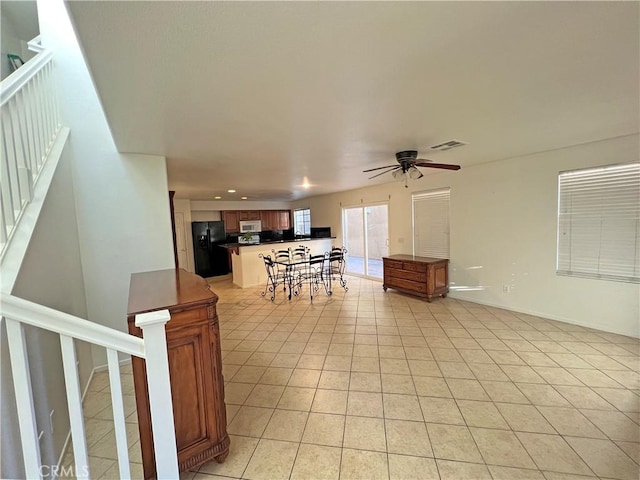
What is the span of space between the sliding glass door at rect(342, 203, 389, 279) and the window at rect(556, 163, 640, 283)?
3288 millimetres

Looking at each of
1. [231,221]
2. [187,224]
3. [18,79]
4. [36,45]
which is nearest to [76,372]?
[18,79]

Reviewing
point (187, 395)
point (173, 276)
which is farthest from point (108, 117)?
point (187, 395)

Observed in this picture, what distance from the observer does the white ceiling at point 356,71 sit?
115 centimetres

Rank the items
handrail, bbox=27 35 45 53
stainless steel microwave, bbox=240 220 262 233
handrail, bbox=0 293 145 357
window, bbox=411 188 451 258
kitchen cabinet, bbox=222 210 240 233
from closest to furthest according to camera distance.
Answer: handrail, bbox=0 293 145 357, handrail, bbox=27 35 45 53, window, bbox=411 188 451 258, kitchen cabinet, bbox=222 210 240 233, stainless steel microwave, bbox=240 220 262 233

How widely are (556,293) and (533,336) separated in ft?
2.95

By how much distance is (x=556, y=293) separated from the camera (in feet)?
12.2

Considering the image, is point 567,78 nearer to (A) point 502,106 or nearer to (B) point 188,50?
(A) point 502,106

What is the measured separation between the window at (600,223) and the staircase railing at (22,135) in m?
5.45

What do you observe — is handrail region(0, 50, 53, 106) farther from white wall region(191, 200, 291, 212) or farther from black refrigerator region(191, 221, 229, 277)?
white wall region(191, 200, 291, 212)

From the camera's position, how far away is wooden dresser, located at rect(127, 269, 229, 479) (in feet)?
4.77

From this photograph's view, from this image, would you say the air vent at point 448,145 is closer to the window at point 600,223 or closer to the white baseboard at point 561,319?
the window at point 600,223

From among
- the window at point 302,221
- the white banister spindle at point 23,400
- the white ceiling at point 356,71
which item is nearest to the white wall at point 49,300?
the white banister spindle at point 23,400

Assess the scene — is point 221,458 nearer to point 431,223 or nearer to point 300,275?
point 300,275

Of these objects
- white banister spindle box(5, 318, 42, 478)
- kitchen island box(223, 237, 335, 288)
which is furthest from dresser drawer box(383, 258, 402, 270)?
white banister spindle box(5, 318, 42, 478)
